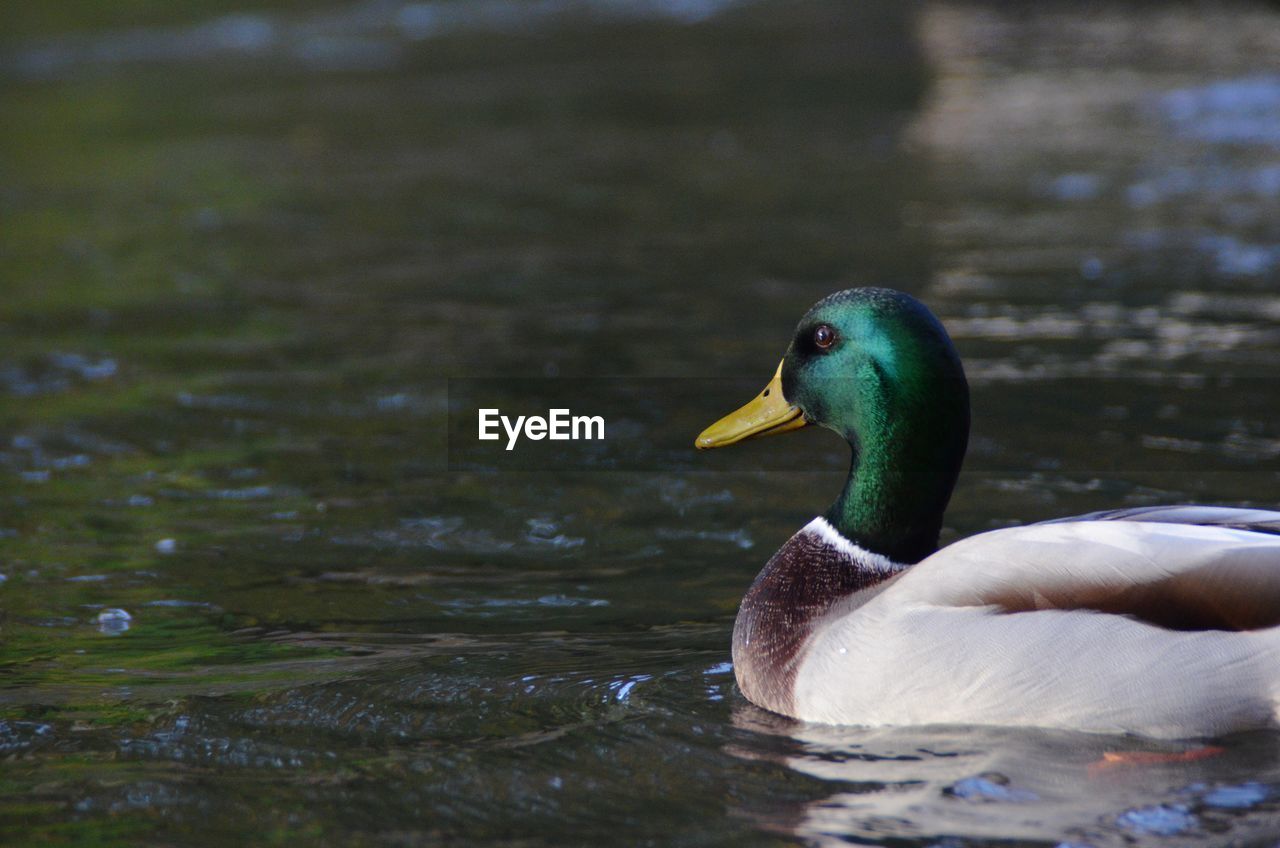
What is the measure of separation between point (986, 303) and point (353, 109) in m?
10.6

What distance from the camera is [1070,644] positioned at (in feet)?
13.5

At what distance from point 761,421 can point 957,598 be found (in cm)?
92

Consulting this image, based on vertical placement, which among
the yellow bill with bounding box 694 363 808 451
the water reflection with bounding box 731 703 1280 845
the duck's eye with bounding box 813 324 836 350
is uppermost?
the duck's eye with bounding box 813 324 836 350

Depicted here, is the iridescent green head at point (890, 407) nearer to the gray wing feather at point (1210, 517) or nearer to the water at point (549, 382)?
the gray wing feather at point (1210, 517)

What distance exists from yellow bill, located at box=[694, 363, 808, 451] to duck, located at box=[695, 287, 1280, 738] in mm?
111

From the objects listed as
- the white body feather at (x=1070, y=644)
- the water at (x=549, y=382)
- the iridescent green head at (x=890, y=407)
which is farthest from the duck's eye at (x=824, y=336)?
the water at (x=549, y=382)

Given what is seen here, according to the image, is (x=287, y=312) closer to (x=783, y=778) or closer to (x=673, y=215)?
(x=673, y=215)

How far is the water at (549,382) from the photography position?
4.14 meters

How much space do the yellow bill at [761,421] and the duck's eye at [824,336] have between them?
0.17 m

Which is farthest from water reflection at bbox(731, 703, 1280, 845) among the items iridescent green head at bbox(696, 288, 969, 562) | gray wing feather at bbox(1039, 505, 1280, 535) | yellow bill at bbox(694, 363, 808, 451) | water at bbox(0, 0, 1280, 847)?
yellow bill at bbox(694, 363, 808, 451)

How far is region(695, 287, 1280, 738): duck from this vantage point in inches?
160

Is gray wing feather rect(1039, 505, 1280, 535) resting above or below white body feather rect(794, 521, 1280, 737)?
above

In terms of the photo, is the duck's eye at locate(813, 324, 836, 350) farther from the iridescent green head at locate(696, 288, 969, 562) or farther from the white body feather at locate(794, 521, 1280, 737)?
the white body feather at locate(794, 521, 1280, 737)

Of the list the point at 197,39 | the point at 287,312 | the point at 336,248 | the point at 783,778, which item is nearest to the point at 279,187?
the point at 336,248
